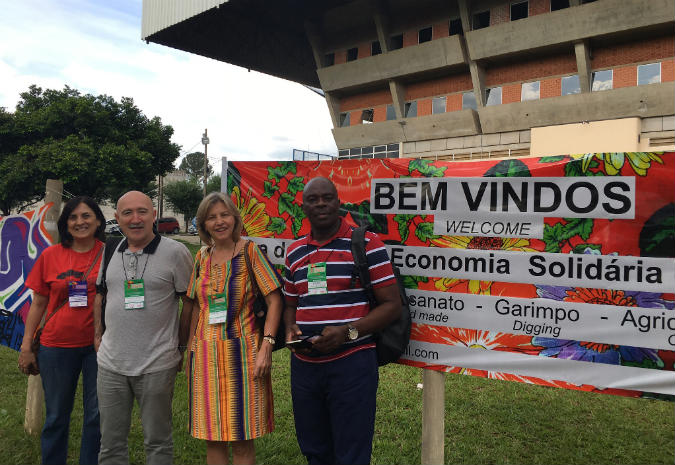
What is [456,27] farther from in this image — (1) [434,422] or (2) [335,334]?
(2) [335,334]

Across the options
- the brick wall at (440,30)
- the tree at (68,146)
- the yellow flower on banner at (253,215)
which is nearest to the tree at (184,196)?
the tree at (68,146)

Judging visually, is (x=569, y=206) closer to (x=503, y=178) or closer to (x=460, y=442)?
(x=503, y=178)

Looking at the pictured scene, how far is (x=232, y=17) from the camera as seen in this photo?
23.8 m

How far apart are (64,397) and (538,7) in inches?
856

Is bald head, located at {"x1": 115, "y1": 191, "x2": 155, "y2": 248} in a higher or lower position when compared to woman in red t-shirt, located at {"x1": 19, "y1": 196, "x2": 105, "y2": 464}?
higher

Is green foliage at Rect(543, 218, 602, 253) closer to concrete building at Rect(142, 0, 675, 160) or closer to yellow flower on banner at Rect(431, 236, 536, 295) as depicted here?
yellow flower on banner at Rect(431, 236, 536, 295)

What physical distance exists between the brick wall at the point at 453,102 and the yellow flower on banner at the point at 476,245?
68.5 feet

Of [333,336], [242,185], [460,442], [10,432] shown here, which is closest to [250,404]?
[333,336]

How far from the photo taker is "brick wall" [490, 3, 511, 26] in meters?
20.2

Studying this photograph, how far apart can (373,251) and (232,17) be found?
24.7 m

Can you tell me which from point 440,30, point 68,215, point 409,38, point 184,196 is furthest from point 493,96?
point 184,196

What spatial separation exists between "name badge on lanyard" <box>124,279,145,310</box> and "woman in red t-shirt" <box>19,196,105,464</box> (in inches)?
20.2

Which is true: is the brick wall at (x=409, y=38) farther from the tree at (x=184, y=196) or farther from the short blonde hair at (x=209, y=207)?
the tree at (x=184, y=196)

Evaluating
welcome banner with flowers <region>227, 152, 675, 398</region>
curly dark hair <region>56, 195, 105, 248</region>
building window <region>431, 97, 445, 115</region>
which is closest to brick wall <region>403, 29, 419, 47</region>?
building window <region>431, 97, 445, 115</region>
